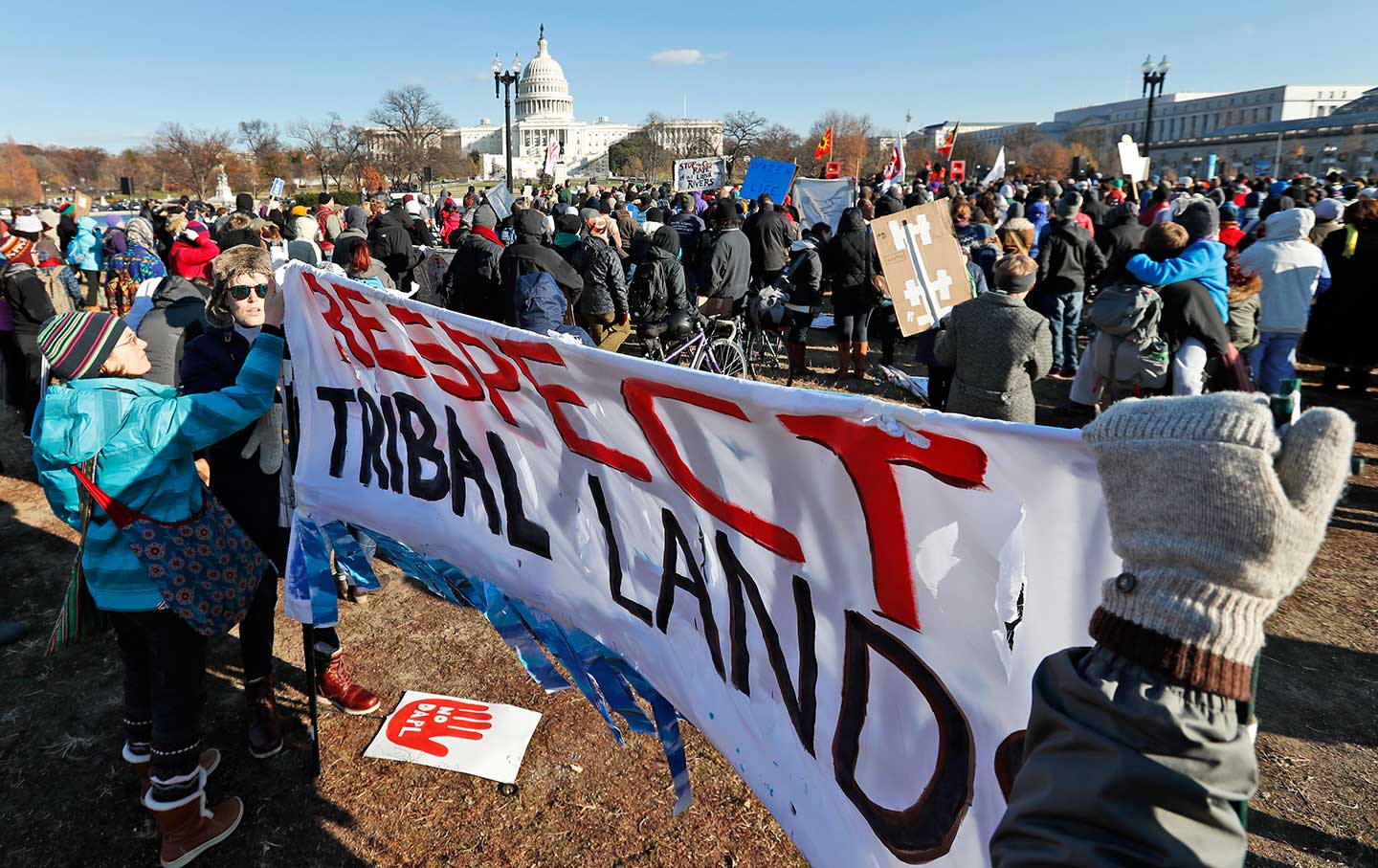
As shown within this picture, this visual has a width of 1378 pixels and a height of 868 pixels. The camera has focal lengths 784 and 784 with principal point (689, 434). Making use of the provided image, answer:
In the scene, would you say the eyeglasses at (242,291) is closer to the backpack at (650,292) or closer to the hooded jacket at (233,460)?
the hooded jacket at (233,460)

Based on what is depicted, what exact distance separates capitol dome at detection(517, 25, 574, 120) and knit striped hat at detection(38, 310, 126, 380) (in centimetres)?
12565

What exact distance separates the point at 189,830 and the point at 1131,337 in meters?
5.93

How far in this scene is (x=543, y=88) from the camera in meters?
117

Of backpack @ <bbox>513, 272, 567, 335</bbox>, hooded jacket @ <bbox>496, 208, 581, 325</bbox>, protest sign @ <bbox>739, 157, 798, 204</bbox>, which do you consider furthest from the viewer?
protest sign @ <bbox>739, 157, 798, 204</bbox>

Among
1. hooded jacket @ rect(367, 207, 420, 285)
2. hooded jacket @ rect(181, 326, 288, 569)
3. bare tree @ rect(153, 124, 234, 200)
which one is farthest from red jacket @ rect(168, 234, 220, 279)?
bare tree @ rect(153, 124, 234, 200)

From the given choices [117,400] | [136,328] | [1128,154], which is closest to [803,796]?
[117,400]

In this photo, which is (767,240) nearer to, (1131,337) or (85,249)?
(1131,337)

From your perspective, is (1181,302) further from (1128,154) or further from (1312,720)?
(1128,154)

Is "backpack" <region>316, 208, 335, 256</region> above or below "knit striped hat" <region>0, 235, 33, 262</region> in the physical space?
above

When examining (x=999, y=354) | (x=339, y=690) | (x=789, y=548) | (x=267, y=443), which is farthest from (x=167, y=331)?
(x=999, y=354)

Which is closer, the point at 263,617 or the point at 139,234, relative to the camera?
the point at 263,617

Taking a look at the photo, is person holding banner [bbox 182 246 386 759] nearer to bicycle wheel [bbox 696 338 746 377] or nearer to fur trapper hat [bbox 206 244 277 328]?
fur trapper hat [bbox 206 244 277 328]

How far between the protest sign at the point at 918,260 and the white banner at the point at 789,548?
3955 mm

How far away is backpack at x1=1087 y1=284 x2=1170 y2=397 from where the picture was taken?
5324 mm
